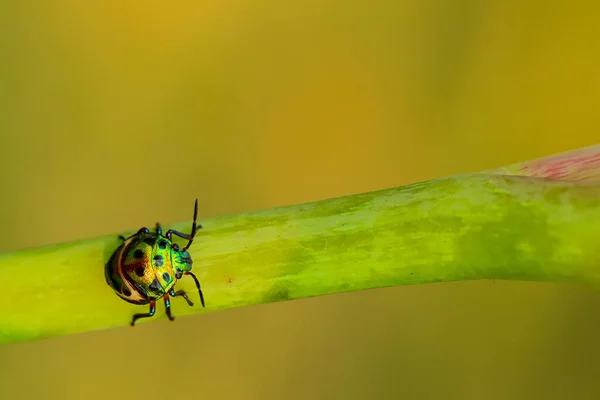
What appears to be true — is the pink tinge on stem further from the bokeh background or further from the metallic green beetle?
the bokeh background

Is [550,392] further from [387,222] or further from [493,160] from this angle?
[387,222]

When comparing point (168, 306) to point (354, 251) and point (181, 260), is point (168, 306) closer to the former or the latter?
point (181, 260)

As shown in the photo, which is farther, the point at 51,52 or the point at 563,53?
the point at 51,52

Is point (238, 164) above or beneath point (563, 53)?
beneath

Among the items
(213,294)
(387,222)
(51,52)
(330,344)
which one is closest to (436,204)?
(387,222)

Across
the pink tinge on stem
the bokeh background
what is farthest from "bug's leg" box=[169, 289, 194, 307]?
the bokeh background

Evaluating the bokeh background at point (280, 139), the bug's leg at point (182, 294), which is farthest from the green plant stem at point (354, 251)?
the bokeh background at point (280, 139)
